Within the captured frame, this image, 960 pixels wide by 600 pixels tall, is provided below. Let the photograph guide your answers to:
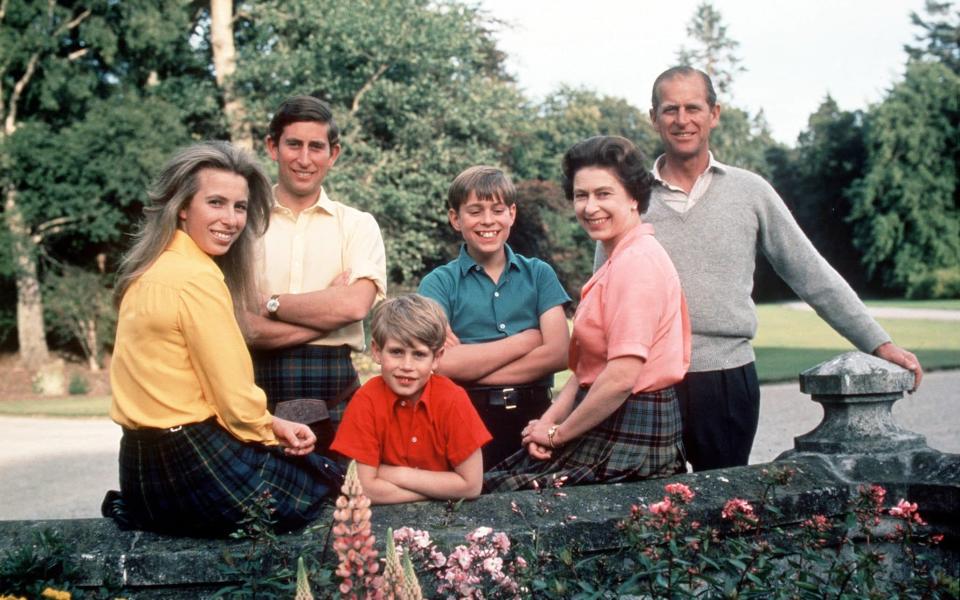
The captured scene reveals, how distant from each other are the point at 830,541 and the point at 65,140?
2157 centimetres

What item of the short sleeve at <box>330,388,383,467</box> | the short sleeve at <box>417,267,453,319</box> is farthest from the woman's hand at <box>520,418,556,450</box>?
the short sleeve at <box>417,267,453,319</box>

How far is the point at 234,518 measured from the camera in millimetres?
2953

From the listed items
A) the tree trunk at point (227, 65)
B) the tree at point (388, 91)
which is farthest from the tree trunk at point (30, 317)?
the tree at point (388, 91)

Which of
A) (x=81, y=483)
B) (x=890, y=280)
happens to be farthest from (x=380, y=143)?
(x=890, y=280)

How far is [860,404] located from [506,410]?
4.36 feet

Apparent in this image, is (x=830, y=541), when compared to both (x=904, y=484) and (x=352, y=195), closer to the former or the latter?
(x=904, y=484)

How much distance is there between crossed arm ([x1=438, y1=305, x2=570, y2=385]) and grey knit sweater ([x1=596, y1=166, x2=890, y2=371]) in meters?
0.57

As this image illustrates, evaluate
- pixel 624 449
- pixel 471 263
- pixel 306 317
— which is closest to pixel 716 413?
pixel 624 449

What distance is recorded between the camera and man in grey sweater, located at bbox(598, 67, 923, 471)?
13.2ft

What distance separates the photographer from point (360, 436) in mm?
3107

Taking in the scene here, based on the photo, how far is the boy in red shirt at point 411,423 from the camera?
3088 mm

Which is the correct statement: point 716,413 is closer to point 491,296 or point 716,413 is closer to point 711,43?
point 491,296

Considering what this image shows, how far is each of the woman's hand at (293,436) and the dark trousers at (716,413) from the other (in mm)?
1618

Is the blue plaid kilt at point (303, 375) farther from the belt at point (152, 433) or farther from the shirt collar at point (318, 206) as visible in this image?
the belt at point (152, 433)
